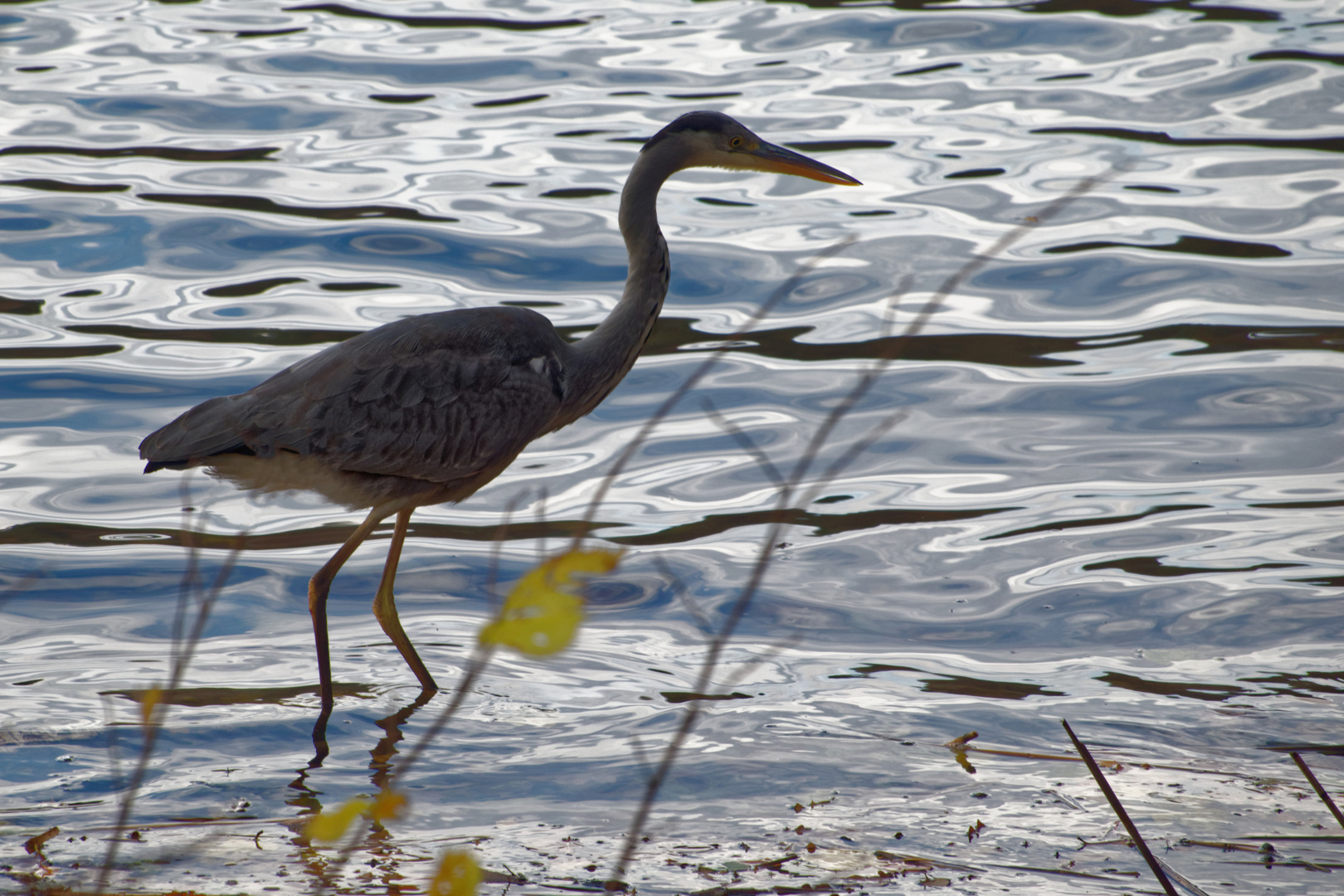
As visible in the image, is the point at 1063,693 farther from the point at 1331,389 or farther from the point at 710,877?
the point at 1331,389

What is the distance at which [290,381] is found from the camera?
5918 millimetres

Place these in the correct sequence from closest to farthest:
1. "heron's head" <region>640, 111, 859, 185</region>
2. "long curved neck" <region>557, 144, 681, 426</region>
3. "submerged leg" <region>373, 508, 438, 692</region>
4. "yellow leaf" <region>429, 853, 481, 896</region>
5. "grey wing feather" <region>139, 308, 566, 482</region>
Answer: "yellow leaf" <region>429, 853, 481, 896</region> → "grey wing feather" <region>139, 308, 566, 482</region> → "submerged leg" <region>373, 508, 438, 692</region> → "long curved neck" <region>557, 144, 681, 426</region> → "heron's head" <region>640, 111, 859, 185</region>

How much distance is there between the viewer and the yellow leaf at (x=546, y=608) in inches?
75.4

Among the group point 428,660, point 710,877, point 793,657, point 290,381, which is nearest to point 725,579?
point 793,657

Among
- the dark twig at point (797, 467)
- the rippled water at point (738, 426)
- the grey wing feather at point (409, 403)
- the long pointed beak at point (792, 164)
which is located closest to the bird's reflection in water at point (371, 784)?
the rippled water at point (738, 426)

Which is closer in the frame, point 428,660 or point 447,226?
point 428,660

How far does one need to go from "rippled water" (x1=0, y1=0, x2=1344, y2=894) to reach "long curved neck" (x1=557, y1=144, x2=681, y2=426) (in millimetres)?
1207

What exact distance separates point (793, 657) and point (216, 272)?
6.95 m

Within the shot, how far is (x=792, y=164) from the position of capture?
6.70m

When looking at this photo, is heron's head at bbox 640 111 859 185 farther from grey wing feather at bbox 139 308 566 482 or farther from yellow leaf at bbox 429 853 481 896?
yellow leaf at bbox 429 853 481 896

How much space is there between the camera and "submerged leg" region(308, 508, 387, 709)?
19.4 ft

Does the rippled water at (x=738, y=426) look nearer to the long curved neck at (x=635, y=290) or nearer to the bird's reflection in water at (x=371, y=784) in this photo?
the bird's reflection in water at (x=371, y=784)

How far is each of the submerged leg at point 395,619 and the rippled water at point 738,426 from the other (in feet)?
0.59

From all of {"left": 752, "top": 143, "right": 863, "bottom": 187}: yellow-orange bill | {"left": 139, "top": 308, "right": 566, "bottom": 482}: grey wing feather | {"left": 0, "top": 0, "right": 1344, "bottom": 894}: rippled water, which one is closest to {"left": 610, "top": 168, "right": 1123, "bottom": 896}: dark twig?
{"left": 0, "top": 0, "right": 1344, "bottom": 894}: rippled water
